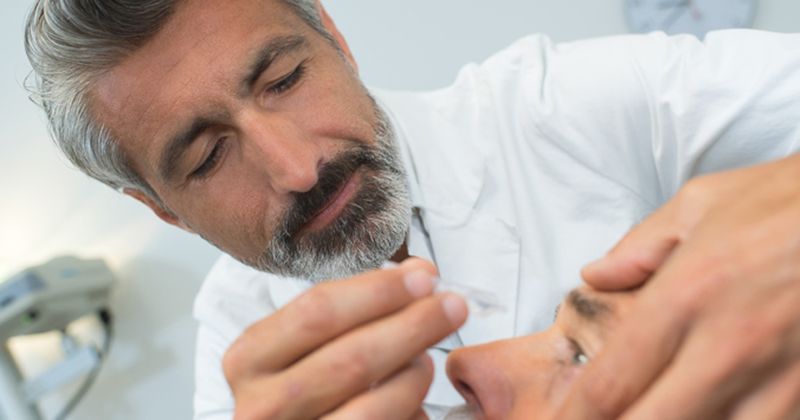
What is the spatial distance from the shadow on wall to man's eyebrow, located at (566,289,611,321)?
155 cm

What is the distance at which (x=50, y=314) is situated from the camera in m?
1.84

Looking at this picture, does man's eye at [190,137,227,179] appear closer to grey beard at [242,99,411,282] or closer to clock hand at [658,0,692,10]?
grey beard at [242,99,411,282]

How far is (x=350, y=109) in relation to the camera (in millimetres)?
1062

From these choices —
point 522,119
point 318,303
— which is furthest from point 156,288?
point 318,303

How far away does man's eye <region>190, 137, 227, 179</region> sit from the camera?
1.02 m

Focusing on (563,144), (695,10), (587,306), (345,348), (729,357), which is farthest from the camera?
(695,10)

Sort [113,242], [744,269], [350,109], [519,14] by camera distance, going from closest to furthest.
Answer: [744,269] < [350,109] < [519,14] < [113,242]

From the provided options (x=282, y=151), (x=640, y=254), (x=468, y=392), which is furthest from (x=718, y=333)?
(x=282, y=151)

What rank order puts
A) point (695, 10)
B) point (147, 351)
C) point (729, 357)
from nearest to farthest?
1. point (729, 357)
2. point (695, 10)
3. point (147, 351)

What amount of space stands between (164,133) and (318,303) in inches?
23.0

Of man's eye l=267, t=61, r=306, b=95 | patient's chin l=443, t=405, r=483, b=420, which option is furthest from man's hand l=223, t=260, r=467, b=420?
man's eye l=267, t=61, r=306, b=95

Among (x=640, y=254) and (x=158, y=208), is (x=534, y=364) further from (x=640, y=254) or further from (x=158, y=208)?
(x=158, y=208)

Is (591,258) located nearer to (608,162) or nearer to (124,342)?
(608,162)

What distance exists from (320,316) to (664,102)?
0.74 m
